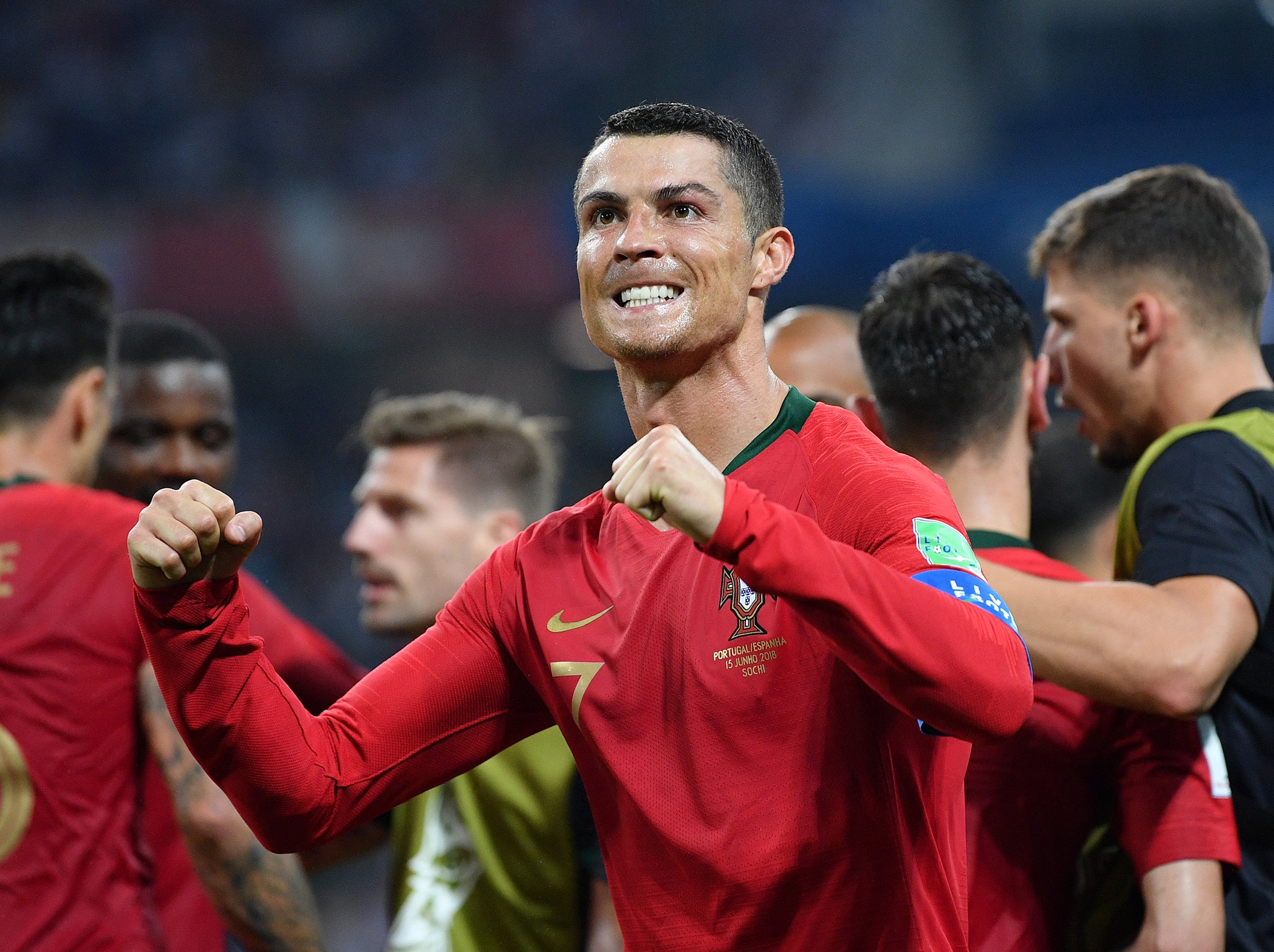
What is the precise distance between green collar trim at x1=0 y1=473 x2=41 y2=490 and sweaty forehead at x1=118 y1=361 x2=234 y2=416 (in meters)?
1.03

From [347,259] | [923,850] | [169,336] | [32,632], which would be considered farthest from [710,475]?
[347,259]

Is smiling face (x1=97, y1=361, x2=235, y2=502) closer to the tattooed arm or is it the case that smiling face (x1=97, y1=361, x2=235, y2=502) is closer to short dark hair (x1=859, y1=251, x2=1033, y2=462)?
the tattooed arm

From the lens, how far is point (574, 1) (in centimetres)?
1078

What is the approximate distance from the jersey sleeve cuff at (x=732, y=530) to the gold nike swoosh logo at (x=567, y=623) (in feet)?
1.71

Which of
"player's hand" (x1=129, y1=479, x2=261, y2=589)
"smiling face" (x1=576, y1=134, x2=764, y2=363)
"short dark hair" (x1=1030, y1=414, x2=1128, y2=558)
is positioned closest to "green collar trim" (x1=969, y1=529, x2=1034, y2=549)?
"smiling face" (x1=576, y1=134, x2=764, y2=363)

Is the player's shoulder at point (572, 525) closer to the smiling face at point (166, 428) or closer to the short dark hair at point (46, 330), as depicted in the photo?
the short dark hair at point (46, 330)

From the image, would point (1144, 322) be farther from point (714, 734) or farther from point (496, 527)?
point (496, 527)

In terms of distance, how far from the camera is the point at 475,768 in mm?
2959

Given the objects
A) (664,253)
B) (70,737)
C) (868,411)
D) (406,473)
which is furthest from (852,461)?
(406,473)

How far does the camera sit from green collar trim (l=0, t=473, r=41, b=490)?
126 inches

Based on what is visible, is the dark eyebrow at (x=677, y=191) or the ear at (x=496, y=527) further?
the ear at (x=496, y=527)

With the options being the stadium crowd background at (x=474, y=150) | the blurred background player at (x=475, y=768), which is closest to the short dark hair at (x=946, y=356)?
the blurred background player at (x=475, y=768)

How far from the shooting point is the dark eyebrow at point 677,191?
7.09 ft

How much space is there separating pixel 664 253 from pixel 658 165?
0.16 metres
